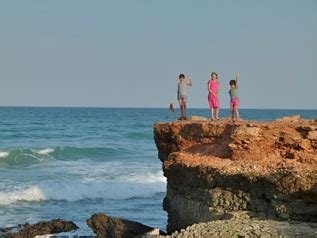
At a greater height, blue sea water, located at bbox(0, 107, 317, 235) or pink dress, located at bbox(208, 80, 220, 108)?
pink dress, located at bbox(208, 80, 220, 108)

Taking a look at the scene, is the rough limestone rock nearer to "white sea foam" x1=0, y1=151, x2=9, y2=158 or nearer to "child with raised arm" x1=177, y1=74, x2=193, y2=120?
"child with raised arm" x1=177, y1=74, x2=193, y2=120

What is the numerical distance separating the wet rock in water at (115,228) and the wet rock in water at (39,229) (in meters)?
1.61

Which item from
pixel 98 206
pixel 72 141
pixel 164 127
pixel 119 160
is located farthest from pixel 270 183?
pixel 72 141

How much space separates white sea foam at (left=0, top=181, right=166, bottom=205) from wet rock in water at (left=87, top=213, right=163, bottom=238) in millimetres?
7366

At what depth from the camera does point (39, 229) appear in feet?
47.0

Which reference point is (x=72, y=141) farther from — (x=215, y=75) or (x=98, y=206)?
(x=215, y=75)

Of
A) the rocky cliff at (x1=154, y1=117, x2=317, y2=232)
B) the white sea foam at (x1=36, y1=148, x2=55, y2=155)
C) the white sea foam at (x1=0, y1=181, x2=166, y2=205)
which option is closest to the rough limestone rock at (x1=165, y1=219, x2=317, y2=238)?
the rocky cliff at (x1=154, y1=117, x2=317, y2=232)

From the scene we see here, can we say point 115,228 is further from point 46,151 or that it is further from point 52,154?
point 46,151

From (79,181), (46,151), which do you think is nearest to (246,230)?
(79,181)

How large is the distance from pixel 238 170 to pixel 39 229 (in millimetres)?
5834

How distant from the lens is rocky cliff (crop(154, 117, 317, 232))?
9.79 meters

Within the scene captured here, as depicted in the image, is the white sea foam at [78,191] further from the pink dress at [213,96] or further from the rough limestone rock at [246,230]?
the rough limestone rock at [246,230]

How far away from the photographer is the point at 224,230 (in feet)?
27.7

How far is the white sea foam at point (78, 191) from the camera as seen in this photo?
20562mm
